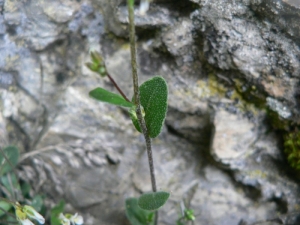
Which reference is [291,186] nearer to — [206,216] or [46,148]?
[206,216]

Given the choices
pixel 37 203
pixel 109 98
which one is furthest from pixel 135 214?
pixel 109 98

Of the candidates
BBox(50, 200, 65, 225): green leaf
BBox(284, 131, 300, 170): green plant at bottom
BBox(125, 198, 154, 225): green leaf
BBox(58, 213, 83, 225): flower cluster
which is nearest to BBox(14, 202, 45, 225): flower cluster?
BBox(58, 213, 83, 225): flower cluster

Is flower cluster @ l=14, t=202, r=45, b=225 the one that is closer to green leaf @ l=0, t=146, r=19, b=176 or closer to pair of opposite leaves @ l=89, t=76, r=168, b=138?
green leaf @ l=0, t=146, r=19, b=176

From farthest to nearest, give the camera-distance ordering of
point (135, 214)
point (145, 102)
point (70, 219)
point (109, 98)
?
point (135, 214) → point (70, 219) → point (145, 102) → point (109, 98)

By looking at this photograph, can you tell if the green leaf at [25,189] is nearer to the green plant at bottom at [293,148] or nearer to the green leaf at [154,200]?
the green leaf at [154,200]

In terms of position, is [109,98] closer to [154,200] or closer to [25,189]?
[154,200]

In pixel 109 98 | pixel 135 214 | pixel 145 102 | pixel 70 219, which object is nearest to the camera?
pixel 109 98

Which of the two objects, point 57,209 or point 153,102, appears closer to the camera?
point 153,102

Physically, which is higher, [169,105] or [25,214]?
[169,105]
